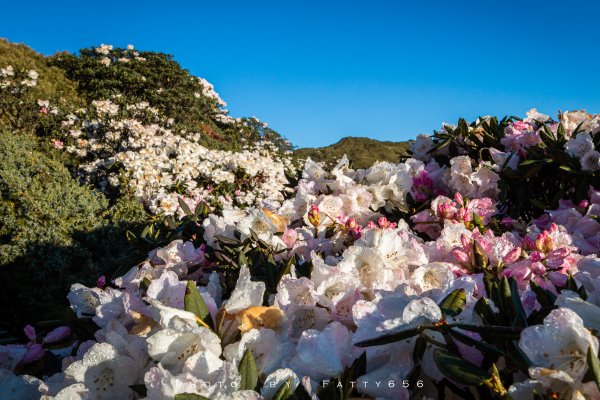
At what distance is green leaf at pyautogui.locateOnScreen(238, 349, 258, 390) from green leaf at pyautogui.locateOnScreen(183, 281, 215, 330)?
0.19 meters

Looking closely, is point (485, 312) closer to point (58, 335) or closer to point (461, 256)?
point (461, 256)

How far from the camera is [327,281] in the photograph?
4.03ft

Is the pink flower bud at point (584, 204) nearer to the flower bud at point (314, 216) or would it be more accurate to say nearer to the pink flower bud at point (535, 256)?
the pink flower bud at point (535, 256)

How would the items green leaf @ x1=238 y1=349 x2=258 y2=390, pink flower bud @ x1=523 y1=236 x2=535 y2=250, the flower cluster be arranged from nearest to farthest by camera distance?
1. green leaf @ x1=238 y1=349 x2=258 y2=390
2. pink flower bud @ x1=523 y1=236 x2=535 y2=250
3. the flower cluster

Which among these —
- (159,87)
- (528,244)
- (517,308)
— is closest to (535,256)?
(528,244)

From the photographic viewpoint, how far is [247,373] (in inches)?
37.0

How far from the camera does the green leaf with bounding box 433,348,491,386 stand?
0.81 m

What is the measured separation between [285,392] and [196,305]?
1.07ft

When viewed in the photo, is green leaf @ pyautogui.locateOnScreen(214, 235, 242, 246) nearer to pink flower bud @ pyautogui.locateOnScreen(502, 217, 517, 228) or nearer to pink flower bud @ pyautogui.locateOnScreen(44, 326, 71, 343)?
pink flower bud @ pyautogui.locateOnScreen(44, 326, 71, 343)

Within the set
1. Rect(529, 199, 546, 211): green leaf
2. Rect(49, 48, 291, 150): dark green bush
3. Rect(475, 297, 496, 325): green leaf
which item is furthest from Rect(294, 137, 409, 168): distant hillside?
Rect(475, 297, 496, 325): green leaf

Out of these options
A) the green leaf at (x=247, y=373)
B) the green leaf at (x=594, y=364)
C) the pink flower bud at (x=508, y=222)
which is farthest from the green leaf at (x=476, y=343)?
the pink flower bud at (x=508, y=222)

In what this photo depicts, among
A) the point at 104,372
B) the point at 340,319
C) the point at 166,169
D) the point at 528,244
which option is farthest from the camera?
the point at 166,169

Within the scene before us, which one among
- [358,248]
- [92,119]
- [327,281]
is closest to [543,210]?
[358,248]

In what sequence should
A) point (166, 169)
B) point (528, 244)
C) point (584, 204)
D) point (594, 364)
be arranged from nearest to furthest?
point (594, 364), point (528, 244), point (584, 204), point (166, 169)
